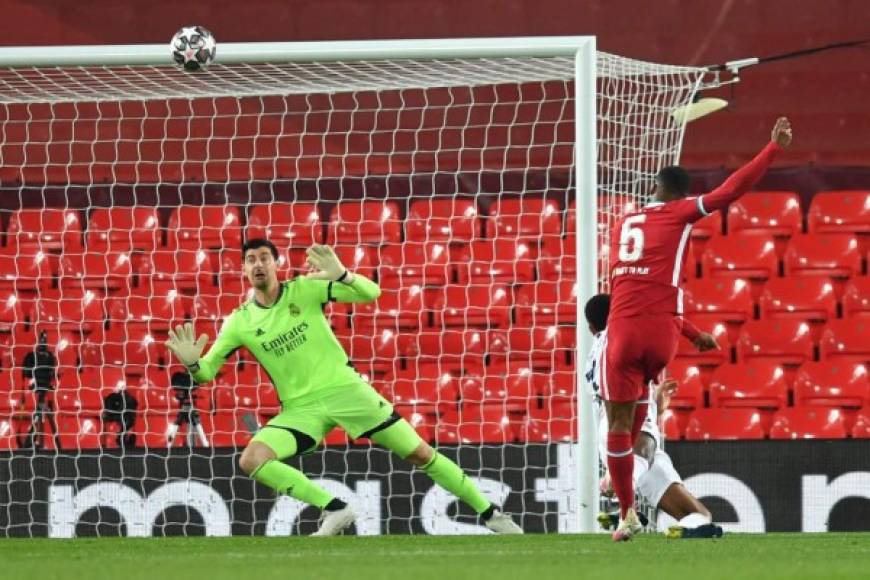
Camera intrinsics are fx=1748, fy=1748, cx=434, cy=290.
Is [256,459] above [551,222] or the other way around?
the other way around

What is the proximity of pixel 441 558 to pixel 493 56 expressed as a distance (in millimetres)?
3851

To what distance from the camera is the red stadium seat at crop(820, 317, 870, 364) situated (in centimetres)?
1280

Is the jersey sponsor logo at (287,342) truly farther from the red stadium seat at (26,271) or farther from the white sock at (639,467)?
the red stadium seat at (26,271)

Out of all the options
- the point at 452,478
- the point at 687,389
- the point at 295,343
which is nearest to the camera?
the point at 452,478

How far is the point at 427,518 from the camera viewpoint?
413 inches

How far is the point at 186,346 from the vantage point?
9.21 m

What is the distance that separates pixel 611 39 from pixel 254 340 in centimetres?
634

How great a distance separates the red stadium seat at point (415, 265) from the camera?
12961 mm

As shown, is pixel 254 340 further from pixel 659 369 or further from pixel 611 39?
pixel 611 39

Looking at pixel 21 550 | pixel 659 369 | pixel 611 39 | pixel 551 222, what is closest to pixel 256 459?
pixel 21 550

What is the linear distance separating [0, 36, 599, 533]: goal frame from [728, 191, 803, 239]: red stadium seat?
4047 mm

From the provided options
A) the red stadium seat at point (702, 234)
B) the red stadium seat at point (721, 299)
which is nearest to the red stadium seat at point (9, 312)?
the red stadium seat at point (721, 299)

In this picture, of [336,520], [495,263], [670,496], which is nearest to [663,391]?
[670,496]

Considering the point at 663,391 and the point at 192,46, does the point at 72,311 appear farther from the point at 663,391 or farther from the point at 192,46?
the point at 663,391
